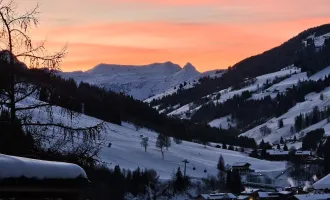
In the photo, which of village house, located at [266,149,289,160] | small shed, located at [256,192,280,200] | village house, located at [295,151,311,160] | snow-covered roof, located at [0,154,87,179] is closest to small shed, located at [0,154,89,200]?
snow-covered roof, located at [0,154,87,179]

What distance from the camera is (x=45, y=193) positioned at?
15.8ft

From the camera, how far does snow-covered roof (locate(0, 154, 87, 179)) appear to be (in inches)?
173

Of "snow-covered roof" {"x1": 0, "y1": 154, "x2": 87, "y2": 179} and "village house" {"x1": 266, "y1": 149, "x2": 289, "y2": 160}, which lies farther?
"village house" {"x1": 266, "y1": 149, "x2": 289, "y2": 160}

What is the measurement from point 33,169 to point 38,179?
86mm

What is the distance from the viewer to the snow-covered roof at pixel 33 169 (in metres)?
4.39

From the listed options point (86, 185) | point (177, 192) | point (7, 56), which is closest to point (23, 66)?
point (7, 56)

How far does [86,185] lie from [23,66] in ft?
13.6

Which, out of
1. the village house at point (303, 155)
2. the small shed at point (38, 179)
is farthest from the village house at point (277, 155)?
the small shed at point (38, 179)

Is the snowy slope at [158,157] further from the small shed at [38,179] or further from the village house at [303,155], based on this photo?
the small shed at [38,179]

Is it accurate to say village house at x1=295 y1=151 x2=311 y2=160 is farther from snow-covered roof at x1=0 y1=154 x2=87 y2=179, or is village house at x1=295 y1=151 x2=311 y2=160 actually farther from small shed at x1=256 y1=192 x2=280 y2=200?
snow-covered roof at x1=0 y1=154 x2=87 y2=179

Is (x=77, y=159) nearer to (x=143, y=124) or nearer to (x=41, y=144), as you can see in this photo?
(x=41, y=144)

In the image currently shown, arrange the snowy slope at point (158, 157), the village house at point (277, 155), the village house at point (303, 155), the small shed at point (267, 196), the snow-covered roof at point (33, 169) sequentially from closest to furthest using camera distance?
the snow-covered roof at point (33, 169), the small shed at point (267, 196), the snowy slope at point (158, 157), the village house at point (303, 155), the village house at point (277, 155)

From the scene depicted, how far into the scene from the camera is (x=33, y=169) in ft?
15.1

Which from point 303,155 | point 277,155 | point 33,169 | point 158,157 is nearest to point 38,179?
point 33,169
